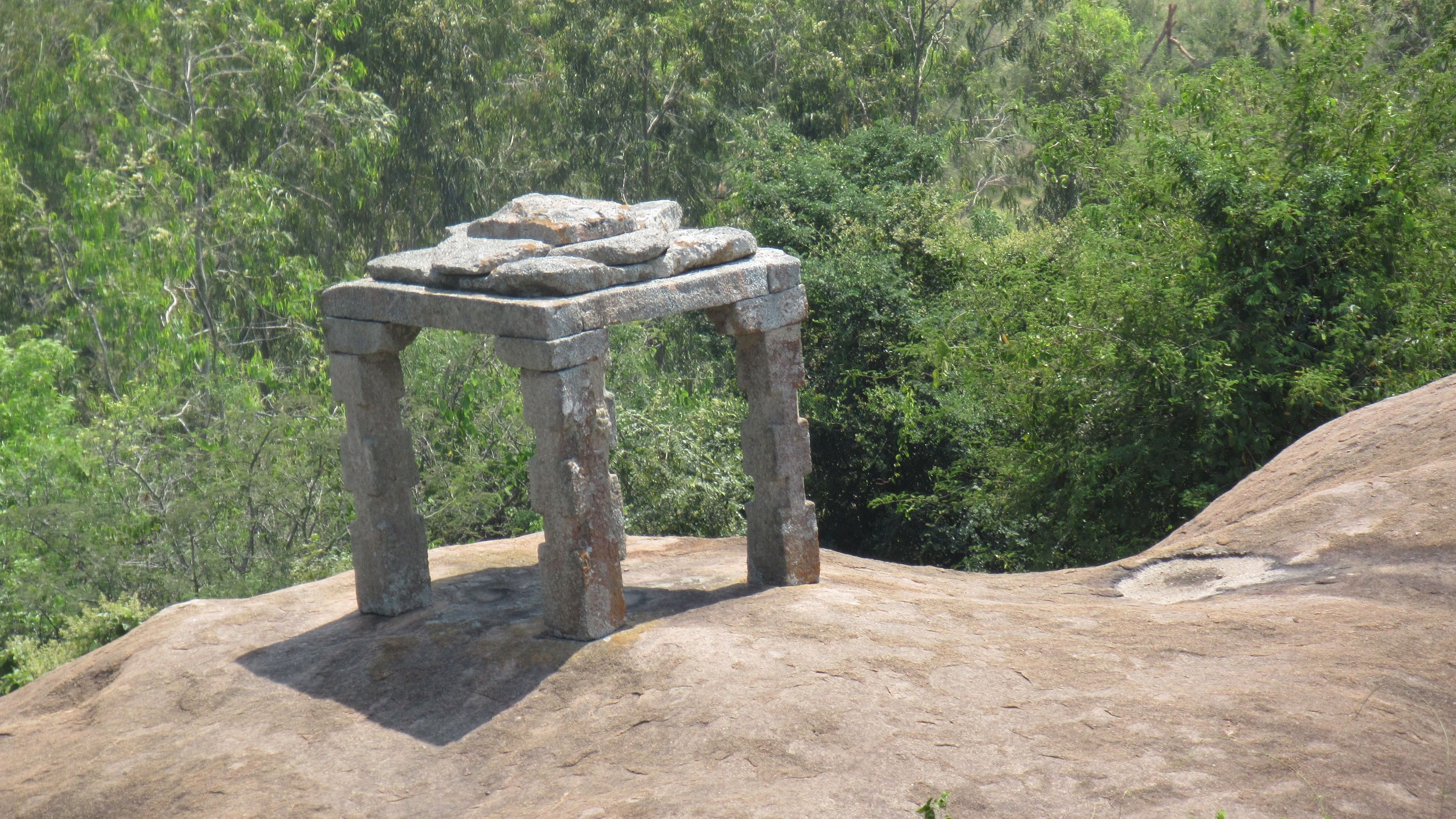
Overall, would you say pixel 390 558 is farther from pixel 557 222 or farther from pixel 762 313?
pixel 762 313

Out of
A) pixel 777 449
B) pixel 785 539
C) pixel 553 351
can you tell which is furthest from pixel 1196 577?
pixel 553 351

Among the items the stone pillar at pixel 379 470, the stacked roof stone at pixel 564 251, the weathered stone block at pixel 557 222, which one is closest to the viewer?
the stacked roof stone at pixel 564 251

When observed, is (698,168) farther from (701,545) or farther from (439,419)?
(701,545)

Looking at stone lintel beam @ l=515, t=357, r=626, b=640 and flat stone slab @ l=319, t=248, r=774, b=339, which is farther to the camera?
stone lintel beam @ l=515, t=357, r=626, b=640

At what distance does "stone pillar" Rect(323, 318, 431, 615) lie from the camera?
27.7 ft

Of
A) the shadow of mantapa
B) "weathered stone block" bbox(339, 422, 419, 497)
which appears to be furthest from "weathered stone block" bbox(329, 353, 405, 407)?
the shadow of mantapa

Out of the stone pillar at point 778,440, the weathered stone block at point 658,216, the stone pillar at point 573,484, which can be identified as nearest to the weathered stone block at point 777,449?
the stone pillar at point 778,440

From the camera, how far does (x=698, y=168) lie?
24.5 metres

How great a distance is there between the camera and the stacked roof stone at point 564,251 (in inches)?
295

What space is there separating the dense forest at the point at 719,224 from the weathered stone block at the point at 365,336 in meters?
5.19

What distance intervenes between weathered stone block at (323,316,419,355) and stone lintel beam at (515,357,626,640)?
1093 mm

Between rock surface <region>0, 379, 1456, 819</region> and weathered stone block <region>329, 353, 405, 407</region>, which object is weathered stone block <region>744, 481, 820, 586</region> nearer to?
rock surface <region>0, 379, 1456, 819</region>

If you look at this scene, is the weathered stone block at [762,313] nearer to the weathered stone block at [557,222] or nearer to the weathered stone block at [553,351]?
the weathered stone block at [557,222]

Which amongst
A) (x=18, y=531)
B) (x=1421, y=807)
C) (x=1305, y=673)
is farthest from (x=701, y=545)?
(x=18, y=531)
